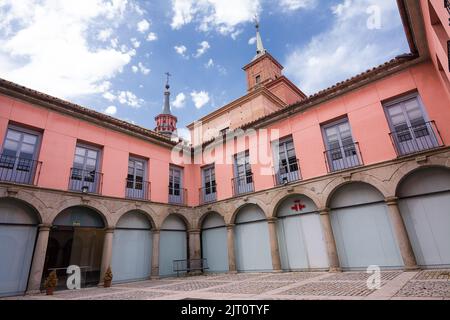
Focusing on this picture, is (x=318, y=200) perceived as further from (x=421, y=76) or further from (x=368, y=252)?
(x=421, y=76)

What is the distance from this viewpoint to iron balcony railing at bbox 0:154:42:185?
28.4 feet

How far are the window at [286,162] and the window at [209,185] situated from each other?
4.00 metres

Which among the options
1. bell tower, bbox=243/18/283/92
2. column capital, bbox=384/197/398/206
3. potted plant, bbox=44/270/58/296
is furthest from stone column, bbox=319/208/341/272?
bell tower, bbox=243/18/283/92

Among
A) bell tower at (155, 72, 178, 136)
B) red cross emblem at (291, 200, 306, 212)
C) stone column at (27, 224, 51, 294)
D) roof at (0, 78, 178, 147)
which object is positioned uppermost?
bell tower at (155, 72, 178, 136)

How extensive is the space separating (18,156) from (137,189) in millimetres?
4754

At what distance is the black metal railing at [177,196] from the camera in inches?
545

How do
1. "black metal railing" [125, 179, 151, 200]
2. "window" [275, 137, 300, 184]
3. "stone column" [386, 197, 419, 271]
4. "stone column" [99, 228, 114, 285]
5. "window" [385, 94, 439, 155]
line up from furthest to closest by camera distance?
"black metal railing" [125, 179, 151, 200] → "window" [275, 137, 300, 184] → "stone column" [99, 228, 114, 285] → "window" [385, 94, 439, 155] → "stone column" [386, 197, 419, 271]

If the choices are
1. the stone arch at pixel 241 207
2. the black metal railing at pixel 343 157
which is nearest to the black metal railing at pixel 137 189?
the stone arch at pixel 241 207

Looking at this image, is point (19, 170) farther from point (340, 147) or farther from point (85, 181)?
point (340, 147)

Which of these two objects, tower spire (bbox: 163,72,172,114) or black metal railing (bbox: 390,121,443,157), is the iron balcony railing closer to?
black metal railing (bbox: 390,121,443,157)

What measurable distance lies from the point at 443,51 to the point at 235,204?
31.0 ft

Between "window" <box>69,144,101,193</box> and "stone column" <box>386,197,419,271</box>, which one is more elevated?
"window" <box>69,144,101,193</box>

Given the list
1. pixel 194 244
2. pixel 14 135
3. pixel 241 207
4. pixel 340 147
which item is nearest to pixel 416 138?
pixel 340 147

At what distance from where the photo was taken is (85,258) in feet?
52.5
